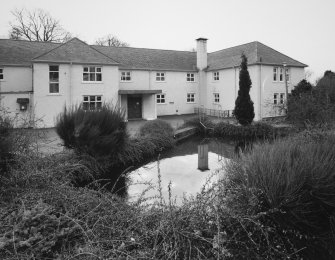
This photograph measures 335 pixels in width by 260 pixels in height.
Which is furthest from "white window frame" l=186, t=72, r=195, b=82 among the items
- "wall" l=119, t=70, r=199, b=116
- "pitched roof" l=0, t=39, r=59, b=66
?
"pitched roof" l=0, t=39, r=59, b=66

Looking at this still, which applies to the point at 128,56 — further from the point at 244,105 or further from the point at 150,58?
the point at 244,105

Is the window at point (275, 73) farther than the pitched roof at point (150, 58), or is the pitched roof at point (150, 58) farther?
the pitched roof at point (150, 58)

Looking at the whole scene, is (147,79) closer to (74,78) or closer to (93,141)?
(74,78)

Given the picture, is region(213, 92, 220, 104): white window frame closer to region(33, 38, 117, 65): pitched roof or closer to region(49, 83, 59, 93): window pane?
region(33, 38, 117, 65): pitched roof

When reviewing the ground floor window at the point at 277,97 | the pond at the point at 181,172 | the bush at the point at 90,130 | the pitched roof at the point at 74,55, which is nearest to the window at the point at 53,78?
the pitched roof at the point at 74,55

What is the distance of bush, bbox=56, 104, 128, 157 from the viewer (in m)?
13.4

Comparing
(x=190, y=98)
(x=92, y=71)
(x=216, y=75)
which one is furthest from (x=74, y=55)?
(x=216, y=75)

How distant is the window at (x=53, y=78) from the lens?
26.4 m

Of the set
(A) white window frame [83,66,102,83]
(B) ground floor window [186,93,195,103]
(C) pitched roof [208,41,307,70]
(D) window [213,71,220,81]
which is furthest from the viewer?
(B) ground floor window [186,93,195,103]

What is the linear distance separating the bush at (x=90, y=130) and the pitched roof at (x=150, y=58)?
743 inches

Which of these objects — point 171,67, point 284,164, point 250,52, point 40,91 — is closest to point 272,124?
point 250,52

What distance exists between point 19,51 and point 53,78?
6.53m

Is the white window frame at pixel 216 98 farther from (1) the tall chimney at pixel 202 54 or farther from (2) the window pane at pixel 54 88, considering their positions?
(2) the window pane at pixel 54 88

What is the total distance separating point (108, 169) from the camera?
1443 cm
